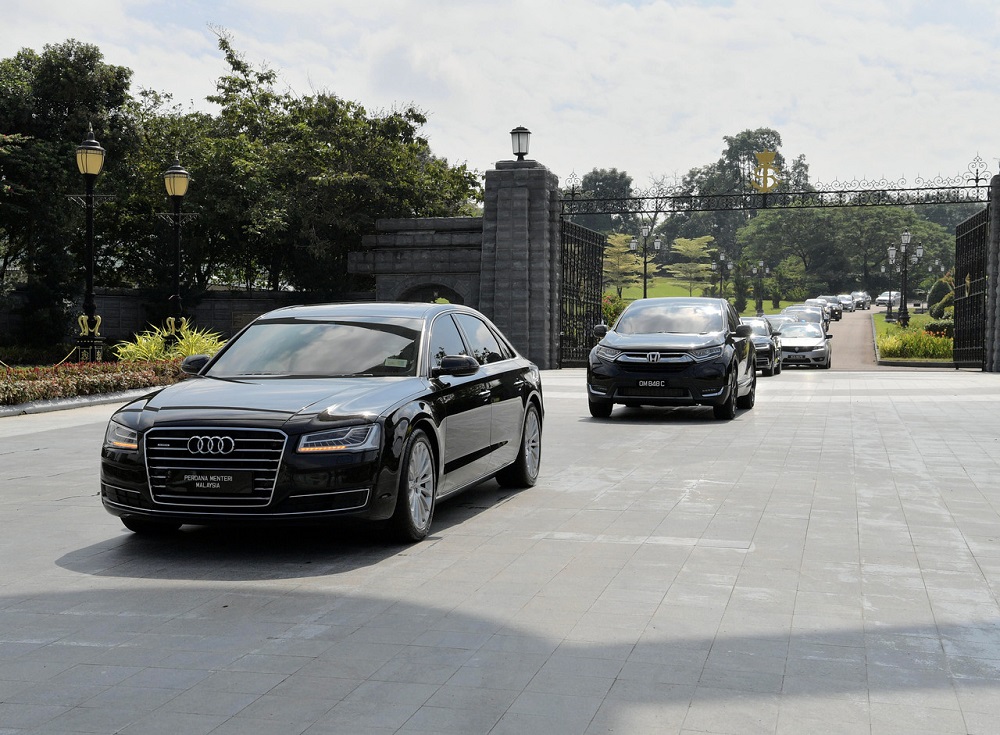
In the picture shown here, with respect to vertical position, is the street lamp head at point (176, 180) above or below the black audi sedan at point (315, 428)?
above

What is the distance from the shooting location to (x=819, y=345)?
3297 cm

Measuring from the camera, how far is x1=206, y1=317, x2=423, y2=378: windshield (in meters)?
7.56

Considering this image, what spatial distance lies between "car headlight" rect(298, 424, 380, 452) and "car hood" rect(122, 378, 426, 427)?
9cm

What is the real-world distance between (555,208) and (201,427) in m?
24.3

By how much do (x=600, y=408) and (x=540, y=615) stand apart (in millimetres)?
10760

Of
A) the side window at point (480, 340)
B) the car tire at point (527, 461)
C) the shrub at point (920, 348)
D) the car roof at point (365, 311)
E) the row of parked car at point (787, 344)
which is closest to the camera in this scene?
the car roof at point (365, 311)

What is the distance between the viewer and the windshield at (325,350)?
7.56 metres

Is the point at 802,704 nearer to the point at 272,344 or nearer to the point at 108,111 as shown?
the point at 272,344

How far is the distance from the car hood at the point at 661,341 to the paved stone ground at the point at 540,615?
554cm

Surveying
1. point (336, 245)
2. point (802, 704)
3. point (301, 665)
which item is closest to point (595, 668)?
point (802, 704)

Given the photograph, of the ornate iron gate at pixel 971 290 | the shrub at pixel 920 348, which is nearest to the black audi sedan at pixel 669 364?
the ornate iron gate at pixel 971 290

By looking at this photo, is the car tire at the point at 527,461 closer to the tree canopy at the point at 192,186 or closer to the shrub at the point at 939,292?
the tree canopy at the point at 192,186

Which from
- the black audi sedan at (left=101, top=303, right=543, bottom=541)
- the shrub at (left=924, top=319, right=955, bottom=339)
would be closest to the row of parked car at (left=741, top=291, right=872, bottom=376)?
the shrub at (left=924, top=319, right=955, bottom=339)

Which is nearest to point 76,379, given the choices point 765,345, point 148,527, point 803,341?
point 148,527
